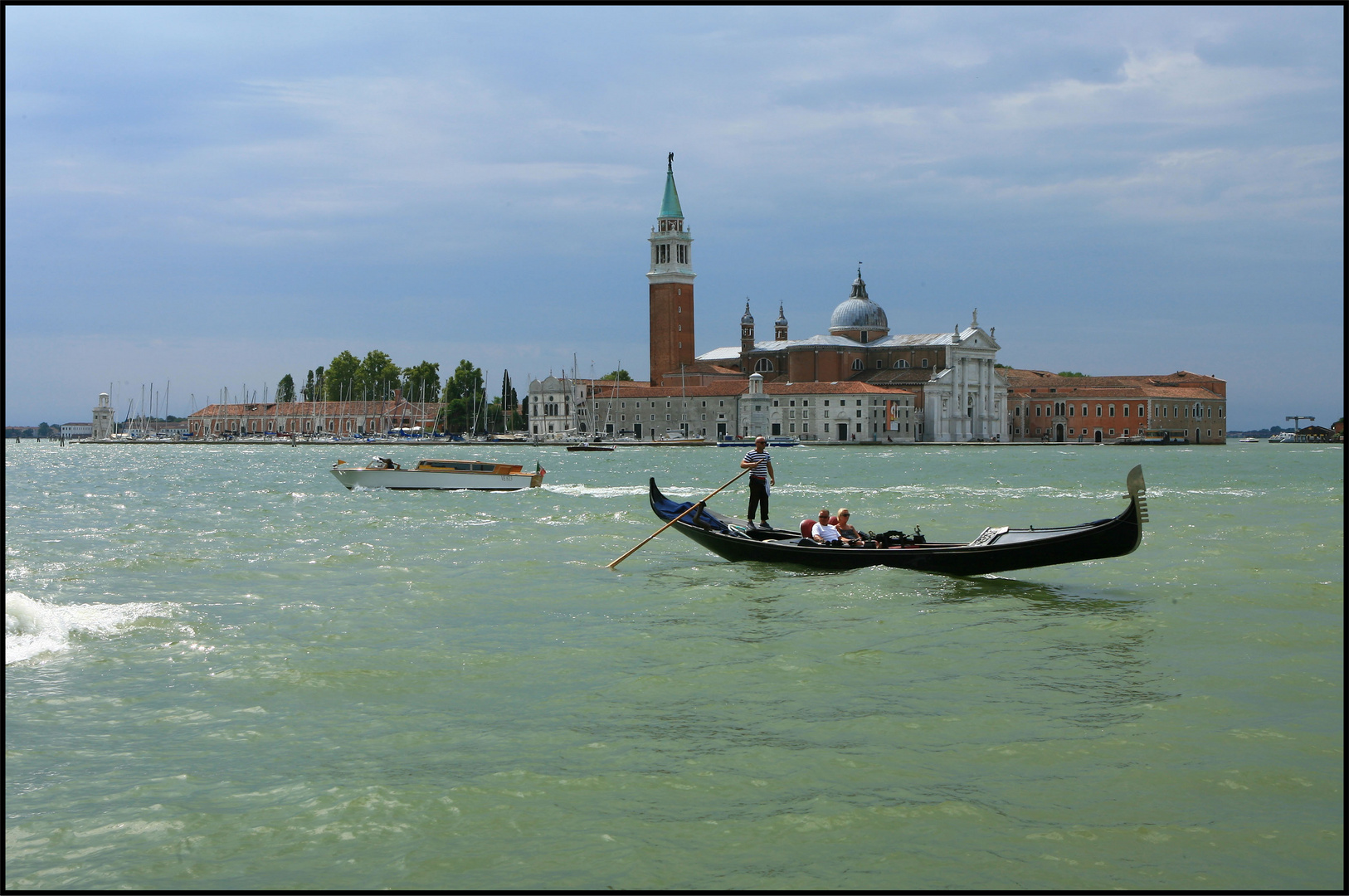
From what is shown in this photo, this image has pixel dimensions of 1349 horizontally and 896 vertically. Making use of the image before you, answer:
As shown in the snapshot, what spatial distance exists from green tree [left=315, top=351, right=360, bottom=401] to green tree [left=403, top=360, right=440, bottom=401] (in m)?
4.18

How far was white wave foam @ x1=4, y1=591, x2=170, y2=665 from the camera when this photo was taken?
8.10m

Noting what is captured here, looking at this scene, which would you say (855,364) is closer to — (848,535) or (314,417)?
(314,417)

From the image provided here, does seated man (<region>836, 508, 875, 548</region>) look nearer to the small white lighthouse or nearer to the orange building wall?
the orange building wall

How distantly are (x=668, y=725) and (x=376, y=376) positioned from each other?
9653cm

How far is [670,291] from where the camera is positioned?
86938 mm

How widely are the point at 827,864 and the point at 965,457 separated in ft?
188

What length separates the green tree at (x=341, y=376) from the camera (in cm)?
9919

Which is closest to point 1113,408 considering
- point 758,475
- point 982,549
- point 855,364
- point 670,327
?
point 855,364

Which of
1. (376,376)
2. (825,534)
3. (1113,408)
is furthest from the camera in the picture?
(376,376)

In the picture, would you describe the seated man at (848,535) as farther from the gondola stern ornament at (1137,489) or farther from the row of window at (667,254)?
the row of window at (667,254)

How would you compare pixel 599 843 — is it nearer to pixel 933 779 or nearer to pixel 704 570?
pixel 933 779

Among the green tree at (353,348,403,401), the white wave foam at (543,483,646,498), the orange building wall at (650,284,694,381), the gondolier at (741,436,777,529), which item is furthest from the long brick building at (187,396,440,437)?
the gondolier at (741,436,777,529)

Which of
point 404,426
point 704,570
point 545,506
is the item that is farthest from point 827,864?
point 404,426

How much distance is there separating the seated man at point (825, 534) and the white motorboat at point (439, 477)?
1828 centimetres
